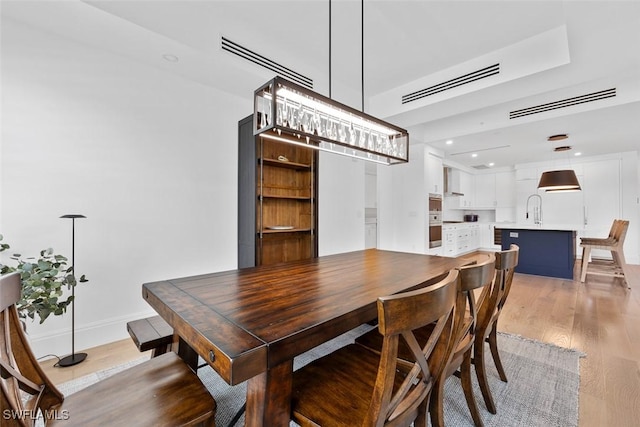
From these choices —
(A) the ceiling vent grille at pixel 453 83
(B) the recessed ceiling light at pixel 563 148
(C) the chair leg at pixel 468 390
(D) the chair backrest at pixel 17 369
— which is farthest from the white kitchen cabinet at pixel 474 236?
(D) the chair backrest at pixel 17 369

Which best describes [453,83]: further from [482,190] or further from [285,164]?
[482,190]

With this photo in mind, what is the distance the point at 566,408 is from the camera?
5.24 ft

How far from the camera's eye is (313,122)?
1.76 meters

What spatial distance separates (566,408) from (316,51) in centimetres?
329

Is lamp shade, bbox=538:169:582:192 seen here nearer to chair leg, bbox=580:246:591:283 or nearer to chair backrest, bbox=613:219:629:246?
chair backrest, bbox=613:219:629:246

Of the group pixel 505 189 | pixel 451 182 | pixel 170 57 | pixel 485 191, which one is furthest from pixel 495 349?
pixel 485 191

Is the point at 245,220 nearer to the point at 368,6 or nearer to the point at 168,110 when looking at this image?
the point at 168,110

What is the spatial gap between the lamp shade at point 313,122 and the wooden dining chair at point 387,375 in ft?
Answer: 3.74

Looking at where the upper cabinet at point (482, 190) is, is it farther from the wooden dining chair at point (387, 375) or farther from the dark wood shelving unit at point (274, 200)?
the wooden dining chair at point (387, 375)

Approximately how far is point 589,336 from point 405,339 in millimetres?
2847

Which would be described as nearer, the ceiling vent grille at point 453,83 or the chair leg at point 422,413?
the chair leg at point 422,413

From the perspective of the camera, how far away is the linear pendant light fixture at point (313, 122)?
1528 mm

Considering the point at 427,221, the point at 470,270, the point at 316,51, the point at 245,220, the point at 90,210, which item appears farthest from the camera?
the point at 427,221

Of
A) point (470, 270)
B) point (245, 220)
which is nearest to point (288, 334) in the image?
point (470, 270)
